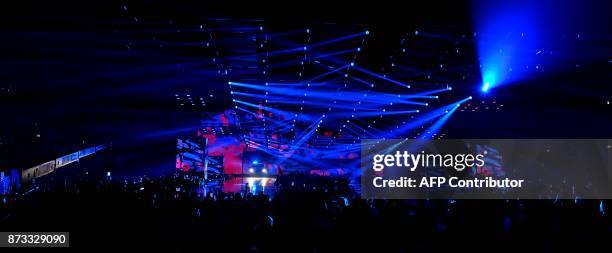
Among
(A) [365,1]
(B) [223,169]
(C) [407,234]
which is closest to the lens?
(C) [407,234]

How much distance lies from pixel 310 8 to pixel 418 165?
1104 cm

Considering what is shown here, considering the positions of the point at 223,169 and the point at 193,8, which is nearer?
the point at 193,8

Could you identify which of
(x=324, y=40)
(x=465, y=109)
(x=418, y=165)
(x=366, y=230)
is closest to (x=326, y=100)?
(x=418, y=165)

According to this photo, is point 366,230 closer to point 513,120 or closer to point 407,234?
point 407,234

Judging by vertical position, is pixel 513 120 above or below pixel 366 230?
above

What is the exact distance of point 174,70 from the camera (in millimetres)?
Result: 11055

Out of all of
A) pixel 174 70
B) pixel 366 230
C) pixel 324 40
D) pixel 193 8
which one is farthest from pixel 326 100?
pixel 366 230

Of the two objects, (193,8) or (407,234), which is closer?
(407,234)

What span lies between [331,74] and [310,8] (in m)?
5.63

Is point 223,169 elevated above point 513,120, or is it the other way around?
point 513,120

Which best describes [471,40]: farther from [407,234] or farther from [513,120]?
[513,120]

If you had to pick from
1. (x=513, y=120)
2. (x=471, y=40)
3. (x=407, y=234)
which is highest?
(x=471, y=40)

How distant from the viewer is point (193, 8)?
6.31 metres

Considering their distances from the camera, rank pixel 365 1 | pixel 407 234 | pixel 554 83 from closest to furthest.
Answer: pixel 407 234, pixel 365 1, pixel 554 83
